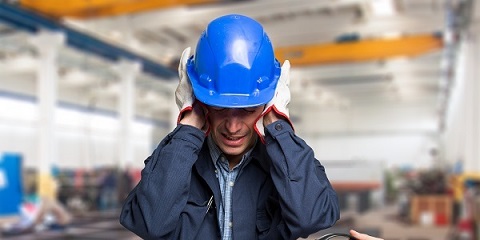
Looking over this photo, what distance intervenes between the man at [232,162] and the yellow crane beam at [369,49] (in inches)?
391

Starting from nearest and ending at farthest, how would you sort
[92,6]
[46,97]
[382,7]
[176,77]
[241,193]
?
[241,193] < [92,6] < [46,97] < [382,7] < [176,77]

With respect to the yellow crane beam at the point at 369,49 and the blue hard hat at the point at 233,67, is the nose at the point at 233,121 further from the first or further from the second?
the yellow crane beam at the point at 369,49

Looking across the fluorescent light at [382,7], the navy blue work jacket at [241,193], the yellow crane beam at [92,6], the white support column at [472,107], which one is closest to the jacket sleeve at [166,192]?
the navy blue work jacket at [241,193]

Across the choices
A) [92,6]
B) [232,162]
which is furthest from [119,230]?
[232,162]

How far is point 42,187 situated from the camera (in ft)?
30.6

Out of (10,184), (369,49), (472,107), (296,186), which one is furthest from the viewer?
(369,49)

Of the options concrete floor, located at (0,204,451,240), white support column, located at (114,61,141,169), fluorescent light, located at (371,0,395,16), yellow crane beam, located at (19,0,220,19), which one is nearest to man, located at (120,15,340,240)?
concrete floor, located at (0,204,451,240)

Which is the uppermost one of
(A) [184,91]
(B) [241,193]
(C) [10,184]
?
(A) [184,91]

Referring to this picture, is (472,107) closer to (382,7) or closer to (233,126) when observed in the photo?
(382,7)

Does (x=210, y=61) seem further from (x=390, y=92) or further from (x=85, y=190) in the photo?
(x=390, y=92)

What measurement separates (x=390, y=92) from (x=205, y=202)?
76.6ft

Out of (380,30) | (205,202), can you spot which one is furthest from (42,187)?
(205,202)

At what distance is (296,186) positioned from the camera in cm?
119

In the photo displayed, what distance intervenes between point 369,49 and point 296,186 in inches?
400
